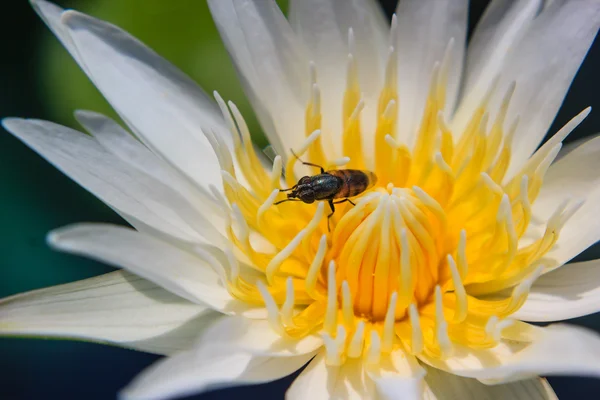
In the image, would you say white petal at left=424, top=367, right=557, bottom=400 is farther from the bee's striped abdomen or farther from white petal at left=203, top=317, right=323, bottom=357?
the bee's striped abdomen

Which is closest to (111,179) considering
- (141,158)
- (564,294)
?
(141,158)

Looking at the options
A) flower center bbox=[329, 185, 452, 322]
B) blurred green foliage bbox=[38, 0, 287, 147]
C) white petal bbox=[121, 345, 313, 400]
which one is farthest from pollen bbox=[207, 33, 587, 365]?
blurred green foliage bbox=[38, 0, 287, 147]

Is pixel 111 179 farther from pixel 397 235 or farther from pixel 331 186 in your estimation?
pixel 397 235

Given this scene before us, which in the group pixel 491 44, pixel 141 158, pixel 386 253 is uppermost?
pixel 491 44

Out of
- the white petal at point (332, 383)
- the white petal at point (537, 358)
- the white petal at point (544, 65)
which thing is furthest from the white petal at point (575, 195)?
the white petal at point (332, 383)

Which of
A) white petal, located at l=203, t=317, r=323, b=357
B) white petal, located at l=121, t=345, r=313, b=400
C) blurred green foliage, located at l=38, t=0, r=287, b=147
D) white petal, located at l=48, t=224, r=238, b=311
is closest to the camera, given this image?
white petal, located at l=121, t=345, r=313, b=400

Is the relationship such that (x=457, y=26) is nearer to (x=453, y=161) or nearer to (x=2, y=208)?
(x=453, y=161)

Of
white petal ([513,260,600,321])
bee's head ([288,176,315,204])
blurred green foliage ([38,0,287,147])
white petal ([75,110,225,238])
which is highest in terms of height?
blurred green foliage ([38,0,287,147])
